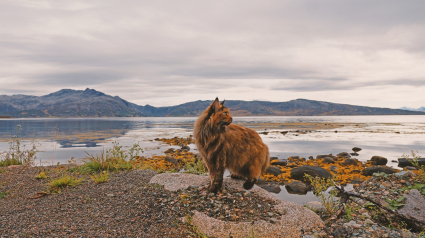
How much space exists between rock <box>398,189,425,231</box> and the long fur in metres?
3.48

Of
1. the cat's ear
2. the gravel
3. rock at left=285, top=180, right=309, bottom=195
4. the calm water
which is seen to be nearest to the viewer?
the gravel

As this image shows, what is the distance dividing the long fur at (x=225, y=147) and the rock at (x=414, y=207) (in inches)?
137

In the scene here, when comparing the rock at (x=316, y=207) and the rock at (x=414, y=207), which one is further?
the rock at (x=316, y=207)

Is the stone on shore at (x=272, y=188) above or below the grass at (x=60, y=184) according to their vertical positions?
below

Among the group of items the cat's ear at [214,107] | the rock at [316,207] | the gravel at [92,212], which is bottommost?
the rock at [316,207]

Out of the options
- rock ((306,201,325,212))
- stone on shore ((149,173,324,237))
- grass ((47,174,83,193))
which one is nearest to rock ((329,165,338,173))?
rock ((306,201,325,212))

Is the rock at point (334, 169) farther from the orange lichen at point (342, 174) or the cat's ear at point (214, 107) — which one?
the cat's ear at point (214, 107)

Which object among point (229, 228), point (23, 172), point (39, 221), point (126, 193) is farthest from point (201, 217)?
point (23, 172)

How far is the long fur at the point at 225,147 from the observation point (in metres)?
4.83

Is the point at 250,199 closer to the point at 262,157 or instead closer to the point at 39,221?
the point at 262,157

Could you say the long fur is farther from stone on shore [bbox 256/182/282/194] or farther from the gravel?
stone on shore [bbox 256/182/282/194]

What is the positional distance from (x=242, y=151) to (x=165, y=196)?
88.2 inches

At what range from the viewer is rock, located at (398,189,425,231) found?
17.0 feet

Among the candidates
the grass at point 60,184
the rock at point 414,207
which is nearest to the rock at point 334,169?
the rock at point 414,207
